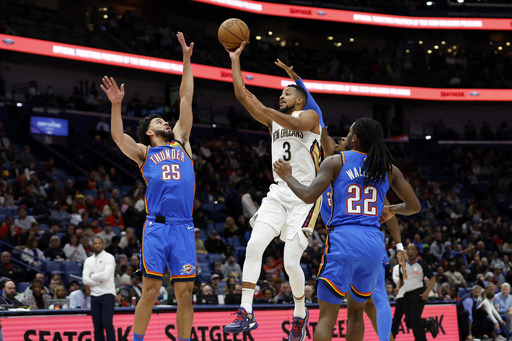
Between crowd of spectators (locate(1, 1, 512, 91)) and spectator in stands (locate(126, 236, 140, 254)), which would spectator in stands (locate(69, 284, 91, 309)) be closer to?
spectator in stands (locate(126, 236, 140, 254))

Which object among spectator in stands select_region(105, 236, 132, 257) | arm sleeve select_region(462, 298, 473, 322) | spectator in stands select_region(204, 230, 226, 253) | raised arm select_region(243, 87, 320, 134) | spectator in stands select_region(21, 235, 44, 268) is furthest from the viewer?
spectator in stands select_region(204, 230, 226, 253)

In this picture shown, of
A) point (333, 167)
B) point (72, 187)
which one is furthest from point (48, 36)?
point (333, 167)

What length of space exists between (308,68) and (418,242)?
38.0ft

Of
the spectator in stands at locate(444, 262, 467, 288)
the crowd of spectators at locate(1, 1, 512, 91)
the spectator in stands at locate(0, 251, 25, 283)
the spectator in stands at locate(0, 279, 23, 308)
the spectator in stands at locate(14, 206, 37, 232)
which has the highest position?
the crowd of spectators at locate(1, 1, 512, 91)

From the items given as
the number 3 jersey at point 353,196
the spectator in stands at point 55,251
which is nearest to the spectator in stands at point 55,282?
the spectator in stands at point 55,251

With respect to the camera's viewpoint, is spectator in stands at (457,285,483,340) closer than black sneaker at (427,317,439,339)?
No

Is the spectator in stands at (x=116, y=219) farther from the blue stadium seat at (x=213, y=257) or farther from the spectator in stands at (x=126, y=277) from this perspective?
the spectator in stands at (x=126, y=277)

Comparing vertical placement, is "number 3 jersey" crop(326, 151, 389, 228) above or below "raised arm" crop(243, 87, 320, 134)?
below

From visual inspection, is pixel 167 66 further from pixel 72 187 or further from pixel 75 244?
pixel 75 244

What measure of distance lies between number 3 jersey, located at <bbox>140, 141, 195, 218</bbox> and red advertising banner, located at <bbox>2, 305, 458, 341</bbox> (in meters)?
3.61

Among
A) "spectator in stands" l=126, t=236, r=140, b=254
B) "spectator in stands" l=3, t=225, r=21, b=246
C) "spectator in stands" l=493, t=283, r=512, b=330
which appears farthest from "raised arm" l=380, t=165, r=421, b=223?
"spectator in stands" l=493, t=283, r=512, b=330

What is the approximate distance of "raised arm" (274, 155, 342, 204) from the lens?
17.9ft

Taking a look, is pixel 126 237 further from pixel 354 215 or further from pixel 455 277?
pixel 354 215

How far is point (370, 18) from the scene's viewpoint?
102 feet
